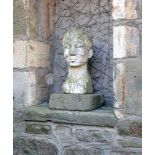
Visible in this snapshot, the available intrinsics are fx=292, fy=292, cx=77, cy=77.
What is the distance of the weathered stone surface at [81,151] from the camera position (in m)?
1.96

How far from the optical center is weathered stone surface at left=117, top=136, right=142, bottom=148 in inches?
70.4

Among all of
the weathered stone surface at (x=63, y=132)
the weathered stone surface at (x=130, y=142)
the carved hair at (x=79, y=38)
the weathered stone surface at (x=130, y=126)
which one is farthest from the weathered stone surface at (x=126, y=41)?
the weathered stone surface at (x=63, y=132)

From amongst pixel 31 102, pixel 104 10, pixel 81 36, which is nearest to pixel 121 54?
pixel 81 36

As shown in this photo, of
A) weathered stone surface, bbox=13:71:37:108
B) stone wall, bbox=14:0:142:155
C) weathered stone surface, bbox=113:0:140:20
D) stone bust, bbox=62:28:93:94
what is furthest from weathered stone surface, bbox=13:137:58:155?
weathered stone surface, bbox=113:0:140:20

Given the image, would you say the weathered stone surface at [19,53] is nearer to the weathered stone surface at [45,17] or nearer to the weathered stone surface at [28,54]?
the weathered stone surface at [28,54]

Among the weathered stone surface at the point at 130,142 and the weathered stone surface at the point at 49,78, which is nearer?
the weathered stone surface at the point at 130,142

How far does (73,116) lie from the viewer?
6.55 ft

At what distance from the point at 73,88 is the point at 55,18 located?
750 millimetres

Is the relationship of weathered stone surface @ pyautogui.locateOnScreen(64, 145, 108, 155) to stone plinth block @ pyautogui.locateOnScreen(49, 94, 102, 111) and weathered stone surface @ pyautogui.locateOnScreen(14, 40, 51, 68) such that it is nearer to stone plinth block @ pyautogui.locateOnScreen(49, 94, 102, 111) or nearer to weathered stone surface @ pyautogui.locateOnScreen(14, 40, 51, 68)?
stone plinth block @ pyautogui.locateOnScreen(49, 94, 102, 111)

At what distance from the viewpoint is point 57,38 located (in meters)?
2.50

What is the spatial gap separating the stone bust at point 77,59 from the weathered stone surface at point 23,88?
0.97ft

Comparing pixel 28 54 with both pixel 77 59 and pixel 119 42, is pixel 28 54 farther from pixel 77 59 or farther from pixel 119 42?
pixel 119 42

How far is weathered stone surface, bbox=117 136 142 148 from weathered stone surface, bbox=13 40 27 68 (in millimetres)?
896

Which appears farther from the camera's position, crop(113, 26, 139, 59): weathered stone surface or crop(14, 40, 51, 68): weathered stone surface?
crop(14, 40, 51, 68): weathered stone surface
